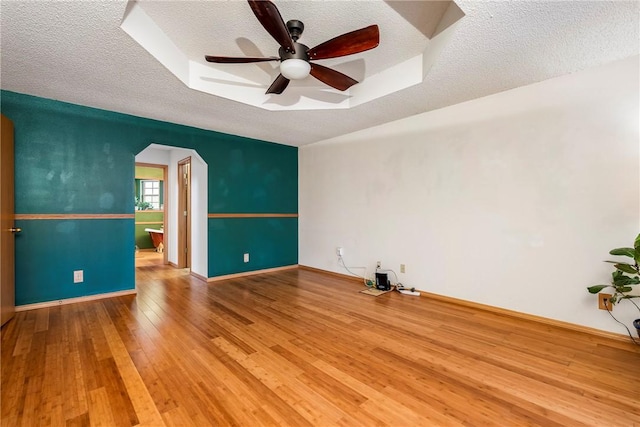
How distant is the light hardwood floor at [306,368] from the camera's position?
1.50 meters

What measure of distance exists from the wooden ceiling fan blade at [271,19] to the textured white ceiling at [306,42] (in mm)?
276

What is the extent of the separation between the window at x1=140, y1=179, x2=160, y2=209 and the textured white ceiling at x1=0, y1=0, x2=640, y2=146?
5.83m

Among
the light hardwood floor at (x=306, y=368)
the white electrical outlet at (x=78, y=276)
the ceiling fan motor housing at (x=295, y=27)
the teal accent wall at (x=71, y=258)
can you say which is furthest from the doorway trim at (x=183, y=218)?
the ceiling fan motor housing at (x=295, y=27)

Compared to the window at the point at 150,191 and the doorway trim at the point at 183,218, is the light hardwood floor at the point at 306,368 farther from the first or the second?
the window at the point at 150,191

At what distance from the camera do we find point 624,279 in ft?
7.08

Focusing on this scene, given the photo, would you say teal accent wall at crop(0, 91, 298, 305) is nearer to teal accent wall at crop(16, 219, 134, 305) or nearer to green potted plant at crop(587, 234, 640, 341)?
teal accent wall at crop(16, 219, 134, 305)

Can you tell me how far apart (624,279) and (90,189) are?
532 cm

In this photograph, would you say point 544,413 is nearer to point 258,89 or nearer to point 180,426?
point 180,426

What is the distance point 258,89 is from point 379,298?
290cm

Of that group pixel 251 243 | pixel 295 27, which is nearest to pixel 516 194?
pixel 295 27

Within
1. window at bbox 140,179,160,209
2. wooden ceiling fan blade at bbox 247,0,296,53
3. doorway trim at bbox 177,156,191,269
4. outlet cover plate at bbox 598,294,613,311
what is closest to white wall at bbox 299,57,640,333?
outlet cover plate at bbox 598,294,613,311

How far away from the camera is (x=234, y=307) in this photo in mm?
3143

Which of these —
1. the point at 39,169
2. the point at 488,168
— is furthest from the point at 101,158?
the point at 488,168

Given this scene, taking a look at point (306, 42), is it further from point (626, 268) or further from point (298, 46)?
point (626, 268)
